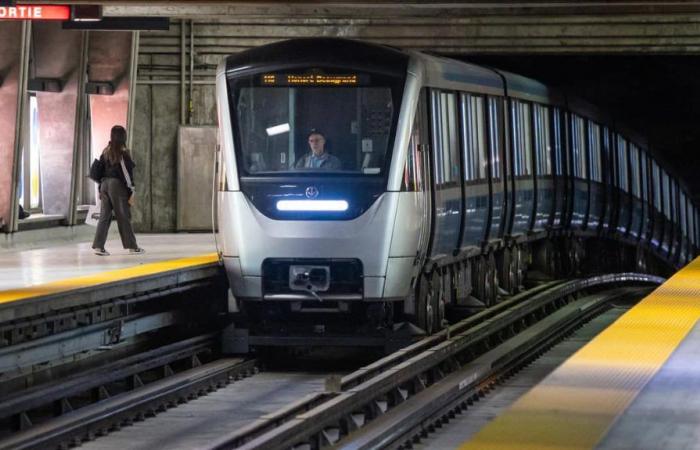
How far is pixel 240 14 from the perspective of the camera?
27797 mm

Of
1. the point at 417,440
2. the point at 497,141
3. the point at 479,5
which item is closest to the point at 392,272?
the point at 417,440

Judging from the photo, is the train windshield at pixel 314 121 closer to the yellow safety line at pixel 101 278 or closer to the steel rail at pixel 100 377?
the yellow safety line at pixel 101 278

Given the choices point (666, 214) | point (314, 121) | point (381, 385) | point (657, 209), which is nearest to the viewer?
point (381, 385)

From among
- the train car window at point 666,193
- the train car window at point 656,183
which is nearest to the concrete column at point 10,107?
the train car window at point 656,183

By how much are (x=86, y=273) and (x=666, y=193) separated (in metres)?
26.7

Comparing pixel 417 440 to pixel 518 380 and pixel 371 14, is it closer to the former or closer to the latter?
pixel 518 380

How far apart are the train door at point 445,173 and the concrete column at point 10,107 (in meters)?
7.13

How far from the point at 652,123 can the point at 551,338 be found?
21.2m

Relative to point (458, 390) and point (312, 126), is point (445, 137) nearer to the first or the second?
point (312, 126)

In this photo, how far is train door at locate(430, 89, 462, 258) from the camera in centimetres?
1627

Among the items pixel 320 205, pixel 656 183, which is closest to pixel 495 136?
pixel 320 205

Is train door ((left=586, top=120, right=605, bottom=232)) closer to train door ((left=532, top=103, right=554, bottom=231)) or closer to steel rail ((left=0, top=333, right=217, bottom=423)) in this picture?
train door ((left=532, top=103, right=554, bottom=231))

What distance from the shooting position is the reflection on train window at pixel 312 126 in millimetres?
15117

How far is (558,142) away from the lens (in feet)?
87.0
